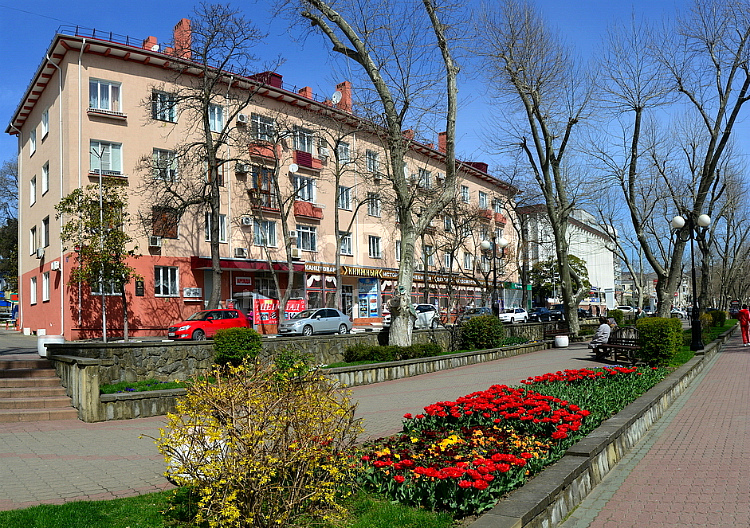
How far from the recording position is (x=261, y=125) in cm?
3325

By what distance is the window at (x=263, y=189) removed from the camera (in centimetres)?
3356

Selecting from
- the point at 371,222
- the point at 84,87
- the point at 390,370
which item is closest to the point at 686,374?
the point at 390,370

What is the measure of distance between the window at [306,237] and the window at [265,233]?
1.92m

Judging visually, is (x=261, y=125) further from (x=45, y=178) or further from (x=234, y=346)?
(x=234, y=346)

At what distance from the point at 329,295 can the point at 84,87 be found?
18.0 meters

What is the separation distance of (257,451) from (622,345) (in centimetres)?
1589

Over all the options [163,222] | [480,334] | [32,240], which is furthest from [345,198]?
[480,334]

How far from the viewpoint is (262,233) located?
33.5 m

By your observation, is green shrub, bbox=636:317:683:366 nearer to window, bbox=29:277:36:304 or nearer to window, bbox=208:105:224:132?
window, bbox=208:105:224:132

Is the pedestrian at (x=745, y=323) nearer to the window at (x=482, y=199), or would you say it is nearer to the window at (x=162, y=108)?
the window at (x=162, y=108)

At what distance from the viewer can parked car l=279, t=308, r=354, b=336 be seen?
2955 centimetres

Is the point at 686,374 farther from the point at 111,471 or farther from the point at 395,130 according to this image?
the point at 111,471

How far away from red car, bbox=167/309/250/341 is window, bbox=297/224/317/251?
10.3 m

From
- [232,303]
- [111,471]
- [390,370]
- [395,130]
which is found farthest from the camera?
[232,303]
